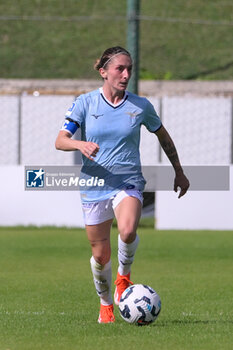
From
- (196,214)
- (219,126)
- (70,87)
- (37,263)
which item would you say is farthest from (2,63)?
(37,263)

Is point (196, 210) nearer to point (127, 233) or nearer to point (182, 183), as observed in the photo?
point (182, 183)

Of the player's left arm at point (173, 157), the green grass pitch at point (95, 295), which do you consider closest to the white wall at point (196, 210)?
the green grass pitch at point (95, 295)

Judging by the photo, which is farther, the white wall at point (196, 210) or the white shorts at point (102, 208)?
the white wall at point (196, 210)

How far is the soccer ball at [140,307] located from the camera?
712 cm

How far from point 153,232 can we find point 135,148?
1026 centimetres

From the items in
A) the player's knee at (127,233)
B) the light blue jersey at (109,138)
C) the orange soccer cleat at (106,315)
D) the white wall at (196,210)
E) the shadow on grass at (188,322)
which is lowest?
the white wall at (196,210)

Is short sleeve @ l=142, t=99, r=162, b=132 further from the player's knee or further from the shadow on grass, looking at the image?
the shadow on grass

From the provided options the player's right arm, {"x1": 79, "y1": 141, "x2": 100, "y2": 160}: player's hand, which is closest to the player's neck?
the player's right arm

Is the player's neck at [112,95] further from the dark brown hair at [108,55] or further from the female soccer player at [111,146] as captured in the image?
the dark brown hair at [108,55]

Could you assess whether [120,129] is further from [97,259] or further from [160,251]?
[160,251]

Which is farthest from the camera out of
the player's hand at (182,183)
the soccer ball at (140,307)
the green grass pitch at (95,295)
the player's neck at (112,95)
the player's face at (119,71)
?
the player's hand at (182,183)

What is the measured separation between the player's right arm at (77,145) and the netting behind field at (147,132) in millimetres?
15198

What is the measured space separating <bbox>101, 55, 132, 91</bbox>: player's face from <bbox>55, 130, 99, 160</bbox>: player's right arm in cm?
54

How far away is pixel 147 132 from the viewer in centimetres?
2278
